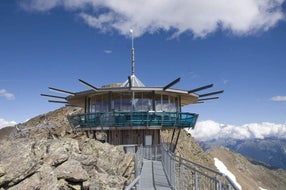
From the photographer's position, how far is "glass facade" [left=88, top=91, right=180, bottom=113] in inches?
1216

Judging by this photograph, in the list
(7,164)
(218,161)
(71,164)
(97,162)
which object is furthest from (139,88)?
(218,161)

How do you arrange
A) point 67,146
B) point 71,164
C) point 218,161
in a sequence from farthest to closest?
point 218,161
point 67,146
point 71,164

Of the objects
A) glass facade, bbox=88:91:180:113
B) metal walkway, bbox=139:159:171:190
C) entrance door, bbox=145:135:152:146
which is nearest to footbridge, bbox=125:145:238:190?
metal walkway, bbox=139:159:171:190

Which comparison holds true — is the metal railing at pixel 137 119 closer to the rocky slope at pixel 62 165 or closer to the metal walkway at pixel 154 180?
the rocky slope at pixel 62 165

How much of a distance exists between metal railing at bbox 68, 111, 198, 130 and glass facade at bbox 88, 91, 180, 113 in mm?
1533

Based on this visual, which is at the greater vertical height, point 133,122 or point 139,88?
point 139,88

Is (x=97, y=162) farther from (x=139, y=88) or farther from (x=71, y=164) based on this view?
(x=139, y=88)

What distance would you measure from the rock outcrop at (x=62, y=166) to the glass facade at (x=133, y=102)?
6144 millimetres

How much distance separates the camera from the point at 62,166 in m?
20.1

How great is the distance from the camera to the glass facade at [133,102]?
3089 cm

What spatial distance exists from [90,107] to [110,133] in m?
4.15

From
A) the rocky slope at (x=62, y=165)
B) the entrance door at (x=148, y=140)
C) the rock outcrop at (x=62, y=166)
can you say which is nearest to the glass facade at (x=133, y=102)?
the entrance door at (x=148, y=140)

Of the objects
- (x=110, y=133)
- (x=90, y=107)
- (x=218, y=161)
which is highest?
(x=90, y=107)

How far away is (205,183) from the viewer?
10172 millimetres
